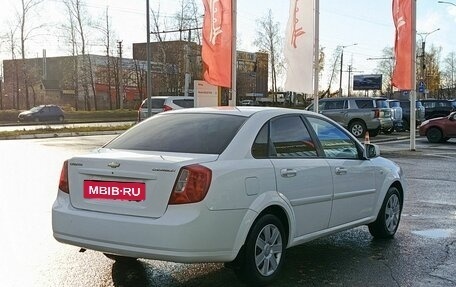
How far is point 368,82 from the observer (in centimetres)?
9981

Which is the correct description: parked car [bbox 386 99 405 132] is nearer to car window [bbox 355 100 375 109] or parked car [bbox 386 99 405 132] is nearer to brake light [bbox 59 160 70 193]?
car window [bbox 355 100 375 109]

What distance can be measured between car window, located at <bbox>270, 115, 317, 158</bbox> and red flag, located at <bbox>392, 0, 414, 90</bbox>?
15144 mm

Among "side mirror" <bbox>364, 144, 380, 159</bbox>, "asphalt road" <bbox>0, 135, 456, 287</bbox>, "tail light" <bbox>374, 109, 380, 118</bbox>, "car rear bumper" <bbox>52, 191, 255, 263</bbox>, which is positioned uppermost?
"side mirror" <bbox>364, 144, 380, 159</bbox>

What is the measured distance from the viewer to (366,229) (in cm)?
735

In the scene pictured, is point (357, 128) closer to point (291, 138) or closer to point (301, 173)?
point (291, 138)

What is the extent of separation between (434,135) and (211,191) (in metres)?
21.7

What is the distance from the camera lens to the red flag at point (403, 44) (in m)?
19.5

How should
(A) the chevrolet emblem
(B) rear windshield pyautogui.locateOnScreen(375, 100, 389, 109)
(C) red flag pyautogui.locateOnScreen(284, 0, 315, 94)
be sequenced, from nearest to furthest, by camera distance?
(A) the chevrolet emblem → (C) red flag pyautogui.locateOnScreen(284, 0, 315, 94) → (B) rear windshield pyautogui.locateOnScreen(375, 100, 389, 109)

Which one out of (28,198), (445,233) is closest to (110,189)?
(445,233)

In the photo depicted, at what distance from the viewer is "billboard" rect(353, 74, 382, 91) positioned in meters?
98.6

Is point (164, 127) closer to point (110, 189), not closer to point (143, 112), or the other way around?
point (110, 189)

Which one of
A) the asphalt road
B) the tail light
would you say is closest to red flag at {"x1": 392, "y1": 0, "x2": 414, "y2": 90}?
the tail light

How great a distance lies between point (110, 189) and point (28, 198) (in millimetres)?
5157

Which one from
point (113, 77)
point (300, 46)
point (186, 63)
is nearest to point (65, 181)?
point (300, 46)
